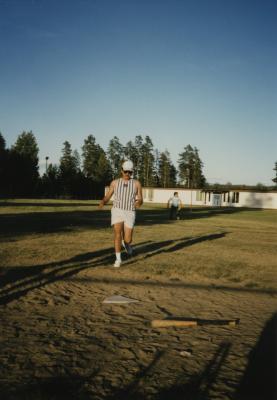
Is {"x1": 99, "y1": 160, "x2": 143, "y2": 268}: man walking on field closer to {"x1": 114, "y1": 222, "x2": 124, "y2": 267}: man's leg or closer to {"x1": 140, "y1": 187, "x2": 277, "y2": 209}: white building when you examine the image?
{"x1": 114, "y1": 222, "x2": 124, "y2": 267}: man's leg

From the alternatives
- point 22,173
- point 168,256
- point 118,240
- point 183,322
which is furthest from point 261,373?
point 22,173

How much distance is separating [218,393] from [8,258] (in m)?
5.88

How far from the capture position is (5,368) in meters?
2.69

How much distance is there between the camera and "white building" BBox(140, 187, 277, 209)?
57.2 m

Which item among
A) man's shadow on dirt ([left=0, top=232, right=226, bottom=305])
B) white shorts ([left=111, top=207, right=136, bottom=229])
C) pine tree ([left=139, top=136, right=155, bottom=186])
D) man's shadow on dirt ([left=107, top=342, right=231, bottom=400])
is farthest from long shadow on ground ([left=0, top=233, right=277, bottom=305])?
pine tree ([left=139, top=136, right=155, bottom=186])

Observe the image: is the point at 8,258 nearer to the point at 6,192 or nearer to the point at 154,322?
the point at 154,322

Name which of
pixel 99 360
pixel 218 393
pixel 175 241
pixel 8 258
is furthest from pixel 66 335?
pixel 175 241

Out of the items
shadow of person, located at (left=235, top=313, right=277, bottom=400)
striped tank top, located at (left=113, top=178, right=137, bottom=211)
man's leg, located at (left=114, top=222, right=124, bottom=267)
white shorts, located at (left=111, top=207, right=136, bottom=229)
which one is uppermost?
striped tank top, located at (left=113, top=178, right=137, bottom=211)

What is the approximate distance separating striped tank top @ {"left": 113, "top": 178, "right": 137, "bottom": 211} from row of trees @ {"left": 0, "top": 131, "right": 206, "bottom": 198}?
176 feet

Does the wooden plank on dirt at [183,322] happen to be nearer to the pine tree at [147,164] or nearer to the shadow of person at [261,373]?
the shadow of person at [261,373]

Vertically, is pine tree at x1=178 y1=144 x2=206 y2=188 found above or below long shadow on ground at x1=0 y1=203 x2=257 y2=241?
above

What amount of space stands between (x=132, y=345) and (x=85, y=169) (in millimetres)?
90621

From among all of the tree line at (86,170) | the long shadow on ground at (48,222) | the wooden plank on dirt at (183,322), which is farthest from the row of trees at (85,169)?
the wooden plank on dirt at (183,322)

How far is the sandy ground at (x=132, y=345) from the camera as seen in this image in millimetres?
2473
